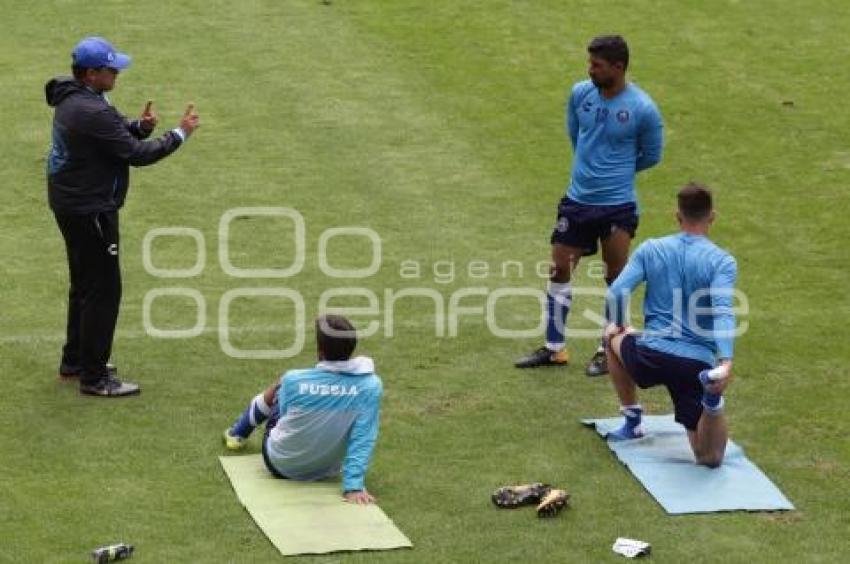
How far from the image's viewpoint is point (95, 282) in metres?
12.8

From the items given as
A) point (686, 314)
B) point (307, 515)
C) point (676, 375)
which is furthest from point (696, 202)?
point (307, 515)

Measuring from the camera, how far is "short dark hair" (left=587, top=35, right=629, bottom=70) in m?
12.9

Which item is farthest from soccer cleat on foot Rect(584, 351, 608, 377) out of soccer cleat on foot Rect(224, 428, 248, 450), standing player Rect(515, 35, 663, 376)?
soccer cleat on foot Rect(224, 428, 248, 450)

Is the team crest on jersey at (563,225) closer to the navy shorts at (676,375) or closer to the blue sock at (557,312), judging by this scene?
the blue sock at (557,312)

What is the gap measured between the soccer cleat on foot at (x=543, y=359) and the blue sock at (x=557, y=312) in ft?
0.13

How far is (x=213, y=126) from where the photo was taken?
18656 millimetres

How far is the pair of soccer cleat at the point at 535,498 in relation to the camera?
1096 cm

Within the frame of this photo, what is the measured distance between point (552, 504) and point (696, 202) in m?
2.00

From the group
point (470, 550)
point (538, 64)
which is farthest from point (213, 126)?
point (470, 550)

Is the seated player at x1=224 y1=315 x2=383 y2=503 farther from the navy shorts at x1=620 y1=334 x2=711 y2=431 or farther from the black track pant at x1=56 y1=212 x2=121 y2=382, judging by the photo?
the black track pant at x1=56 y1=212 x2=121 y2=382

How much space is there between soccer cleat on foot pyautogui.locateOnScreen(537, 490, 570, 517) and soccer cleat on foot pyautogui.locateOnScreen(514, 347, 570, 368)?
102 inches

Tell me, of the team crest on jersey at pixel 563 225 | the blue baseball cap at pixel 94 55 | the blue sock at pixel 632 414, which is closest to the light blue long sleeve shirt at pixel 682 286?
the blue sock at pixel 632 414

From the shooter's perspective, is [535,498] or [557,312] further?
[557,312]

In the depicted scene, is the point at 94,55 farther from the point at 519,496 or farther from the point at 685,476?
the point at 685,476
